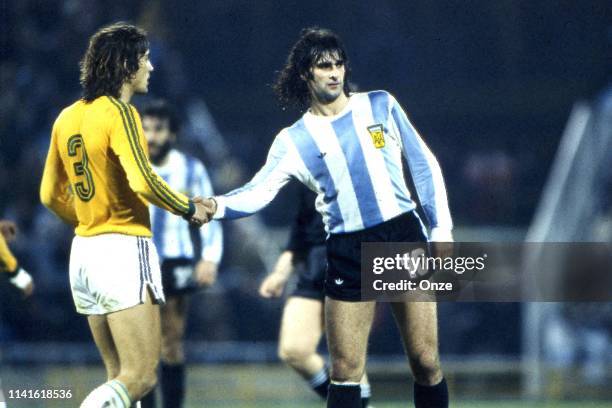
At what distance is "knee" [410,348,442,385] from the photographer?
5.17 meters

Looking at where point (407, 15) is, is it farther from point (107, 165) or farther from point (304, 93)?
point (107, 165)

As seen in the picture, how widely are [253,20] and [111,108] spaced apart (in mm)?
7408

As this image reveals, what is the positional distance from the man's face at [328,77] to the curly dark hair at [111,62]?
74cm

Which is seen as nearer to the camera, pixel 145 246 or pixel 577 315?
pixel 145 246

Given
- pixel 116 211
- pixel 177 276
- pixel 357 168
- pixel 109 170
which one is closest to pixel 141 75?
pixel 109 170

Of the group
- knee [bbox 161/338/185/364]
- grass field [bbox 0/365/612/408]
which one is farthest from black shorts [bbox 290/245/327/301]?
grass field [bbox 0/365/612/408]

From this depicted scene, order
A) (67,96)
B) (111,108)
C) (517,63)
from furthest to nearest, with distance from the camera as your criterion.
A: (517,63) < (67,96) < (111,108)

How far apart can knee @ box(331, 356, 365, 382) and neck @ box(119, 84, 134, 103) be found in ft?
4.60

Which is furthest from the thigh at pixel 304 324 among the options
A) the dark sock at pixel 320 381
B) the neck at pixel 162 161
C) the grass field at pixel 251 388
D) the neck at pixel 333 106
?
the grass field at pixel 251 388

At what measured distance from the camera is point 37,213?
10.4 meters

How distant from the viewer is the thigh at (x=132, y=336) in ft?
16.1

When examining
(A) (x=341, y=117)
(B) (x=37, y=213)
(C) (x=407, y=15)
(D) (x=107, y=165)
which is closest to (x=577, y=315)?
(C) (x=407, y=15)

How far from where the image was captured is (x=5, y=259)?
593cm

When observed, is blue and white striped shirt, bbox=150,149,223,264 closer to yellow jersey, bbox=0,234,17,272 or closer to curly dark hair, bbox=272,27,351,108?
yellow jersey, bbox=0,234,17,272
